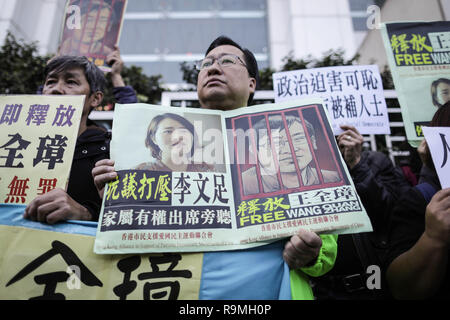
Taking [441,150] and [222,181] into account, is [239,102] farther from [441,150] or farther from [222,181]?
[441,150]

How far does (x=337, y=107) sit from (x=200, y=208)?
1.30 m

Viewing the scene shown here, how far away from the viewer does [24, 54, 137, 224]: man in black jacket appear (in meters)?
0.89

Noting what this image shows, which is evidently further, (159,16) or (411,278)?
(159,16)

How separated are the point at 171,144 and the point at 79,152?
606 millimetres

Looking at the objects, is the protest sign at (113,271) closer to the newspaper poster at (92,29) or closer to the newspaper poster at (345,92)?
the newspaper poster at (345,92)

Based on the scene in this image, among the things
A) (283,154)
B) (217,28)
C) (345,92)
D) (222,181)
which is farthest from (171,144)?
(217,28)

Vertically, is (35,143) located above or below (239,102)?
below

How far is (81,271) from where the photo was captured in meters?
0.84

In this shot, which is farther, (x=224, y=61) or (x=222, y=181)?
(x=224, y=61)

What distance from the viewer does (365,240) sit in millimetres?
1159

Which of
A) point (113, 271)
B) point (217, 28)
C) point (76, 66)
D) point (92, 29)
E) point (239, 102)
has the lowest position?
point (113, 271)

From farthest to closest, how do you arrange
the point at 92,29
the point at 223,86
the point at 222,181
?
the point at 92,29, the point at 223,86, the point at 222,181

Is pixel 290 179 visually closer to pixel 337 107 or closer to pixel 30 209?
pixel 30 209
